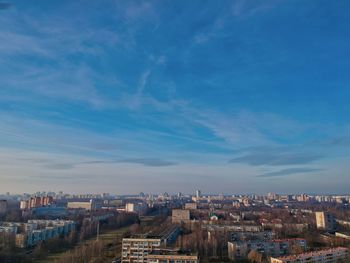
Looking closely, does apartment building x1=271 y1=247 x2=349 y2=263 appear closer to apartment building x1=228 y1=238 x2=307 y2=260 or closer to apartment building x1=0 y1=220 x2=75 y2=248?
apartment building x1=228 y1=238 x2=307 y2=260

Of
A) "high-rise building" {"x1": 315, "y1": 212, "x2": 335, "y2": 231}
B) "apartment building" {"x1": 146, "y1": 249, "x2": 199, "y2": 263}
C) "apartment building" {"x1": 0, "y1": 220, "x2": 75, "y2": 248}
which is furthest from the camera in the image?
"high-rise building" {"x1": 315, "y1": 212, "x2": 335, "y2": 231}

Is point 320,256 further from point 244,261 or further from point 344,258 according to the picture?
point 244,261

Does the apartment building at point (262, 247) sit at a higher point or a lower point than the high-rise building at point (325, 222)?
lower

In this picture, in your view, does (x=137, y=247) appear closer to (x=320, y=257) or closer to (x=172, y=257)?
(x=172, y=257)

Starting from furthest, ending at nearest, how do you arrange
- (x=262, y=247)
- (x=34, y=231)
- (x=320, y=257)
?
(x=34, y=231) → (x=262, y=247) → (x=320, y=257)

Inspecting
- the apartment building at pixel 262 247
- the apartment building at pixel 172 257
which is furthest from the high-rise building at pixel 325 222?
the apartment building at pixel 172 257

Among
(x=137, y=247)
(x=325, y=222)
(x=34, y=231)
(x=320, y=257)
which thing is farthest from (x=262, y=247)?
(x=34, y=231)

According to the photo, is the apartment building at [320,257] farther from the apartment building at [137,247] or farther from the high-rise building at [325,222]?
the high-rise building at [325,222]

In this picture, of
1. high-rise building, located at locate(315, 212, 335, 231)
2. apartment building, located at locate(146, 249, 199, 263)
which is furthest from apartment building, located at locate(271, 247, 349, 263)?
high-rise building, located at locate(315, 212, 335, 231)

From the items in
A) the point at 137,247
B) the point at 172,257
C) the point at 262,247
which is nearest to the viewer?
the point at 172,257
